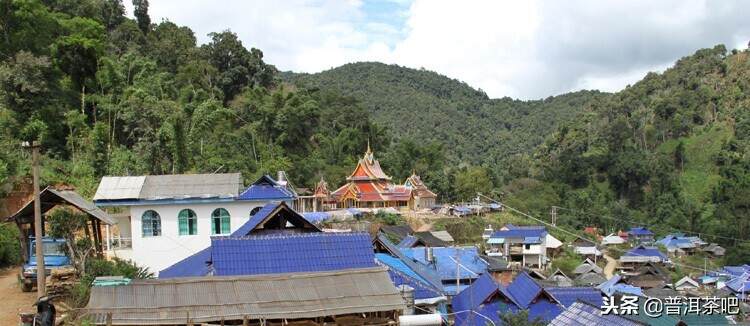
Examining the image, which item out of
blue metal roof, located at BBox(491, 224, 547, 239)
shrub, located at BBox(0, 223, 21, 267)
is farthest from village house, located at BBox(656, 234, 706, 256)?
shrub, located at BBox(0, 223, 21, 267)

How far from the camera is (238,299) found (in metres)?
10.5

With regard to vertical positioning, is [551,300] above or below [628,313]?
below

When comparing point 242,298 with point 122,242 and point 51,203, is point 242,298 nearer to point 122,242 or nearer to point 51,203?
point 51,203

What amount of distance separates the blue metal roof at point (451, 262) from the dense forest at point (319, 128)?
40.6ft

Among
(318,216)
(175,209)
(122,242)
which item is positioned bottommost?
(318,216)

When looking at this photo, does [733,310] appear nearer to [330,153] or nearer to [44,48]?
[44,48]

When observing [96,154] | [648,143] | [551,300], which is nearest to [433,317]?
[551,300]

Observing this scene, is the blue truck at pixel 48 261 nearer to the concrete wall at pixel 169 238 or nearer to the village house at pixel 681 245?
the concrete wall at pixel 169 238

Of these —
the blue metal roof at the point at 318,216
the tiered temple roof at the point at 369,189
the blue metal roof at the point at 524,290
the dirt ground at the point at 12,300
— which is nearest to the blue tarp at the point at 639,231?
the tiered temple roof at the point at 369,189

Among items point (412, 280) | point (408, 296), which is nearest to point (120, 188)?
point (412, 280)

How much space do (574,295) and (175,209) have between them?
12.1 metres

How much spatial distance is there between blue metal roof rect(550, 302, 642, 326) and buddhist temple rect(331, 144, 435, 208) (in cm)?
3481

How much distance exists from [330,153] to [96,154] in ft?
94.4

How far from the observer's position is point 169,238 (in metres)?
18.0
